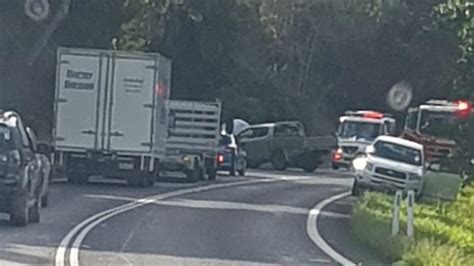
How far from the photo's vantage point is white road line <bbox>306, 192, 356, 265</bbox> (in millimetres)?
21450

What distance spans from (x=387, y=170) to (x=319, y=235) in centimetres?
1340

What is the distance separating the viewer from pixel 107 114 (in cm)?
3781

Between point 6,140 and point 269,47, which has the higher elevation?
point 269,47

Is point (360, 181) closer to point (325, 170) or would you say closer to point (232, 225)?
point (232, 225)

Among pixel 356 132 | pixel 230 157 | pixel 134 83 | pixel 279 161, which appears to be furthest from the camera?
pixel 279 161

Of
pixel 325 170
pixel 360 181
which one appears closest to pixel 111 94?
pixel 360 181

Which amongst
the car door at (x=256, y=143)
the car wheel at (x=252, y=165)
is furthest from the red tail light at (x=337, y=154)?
the car wheel at (x=252, y=165)

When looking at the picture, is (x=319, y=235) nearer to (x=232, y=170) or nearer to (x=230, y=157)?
(x=230, y=157)

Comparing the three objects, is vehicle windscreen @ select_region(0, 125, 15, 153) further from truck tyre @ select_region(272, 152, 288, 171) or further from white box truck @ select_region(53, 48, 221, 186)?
truck tyre @ select_region(272, 152, 288, 171)

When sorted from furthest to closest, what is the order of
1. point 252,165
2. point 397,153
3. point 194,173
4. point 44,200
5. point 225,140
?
point 252,165, point 225,140, point 194,173, point 397,153, point 44,200

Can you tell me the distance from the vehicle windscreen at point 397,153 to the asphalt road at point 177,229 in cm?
175

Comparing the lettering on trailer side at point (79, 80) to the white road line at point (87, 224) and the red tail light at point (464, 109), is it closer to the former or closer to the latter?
the white road line at point (87, 224)

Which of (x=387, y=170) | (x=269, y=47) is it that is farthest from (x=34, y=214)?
(x=269, y=47)

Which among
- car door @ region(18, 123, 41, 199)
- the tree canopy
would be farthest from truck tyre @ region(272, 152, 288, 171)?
car door @ region(18, 123, 41, 199)
